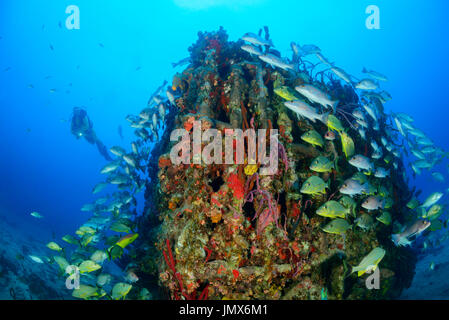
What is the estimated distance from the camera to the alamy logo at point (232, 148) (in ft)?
14.0

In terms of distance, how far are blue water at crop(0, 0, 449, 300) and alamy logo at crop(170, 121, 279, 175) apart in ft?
209

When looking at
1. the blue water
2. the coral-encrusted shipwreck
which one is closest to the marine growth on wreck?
the coral-encrusted shipwreck

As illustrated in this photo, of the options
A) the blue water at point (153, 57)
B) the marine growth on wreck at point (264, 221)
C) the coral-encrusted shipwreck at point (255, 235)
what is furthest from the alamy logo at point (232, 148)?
the blue water at point (153, 57)

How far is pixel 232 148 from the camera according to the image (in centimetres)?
437

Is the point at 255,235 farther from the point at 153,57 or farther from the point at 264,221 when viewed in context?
the point at 153,57

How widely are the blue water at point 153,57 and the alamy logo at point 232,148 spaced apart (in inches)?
2502

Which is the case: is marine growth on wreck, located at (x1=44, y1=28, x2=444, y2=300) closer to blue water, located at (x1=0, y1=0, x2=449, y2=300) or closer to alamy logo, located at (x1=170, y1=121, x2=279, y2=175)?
alamy logo, located at (x1=170, y1=121, x2=279, y2=175)

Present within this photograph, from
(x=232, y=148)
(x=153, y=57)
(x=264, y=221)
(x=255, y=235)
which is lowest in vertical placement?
(x=255, y=235)

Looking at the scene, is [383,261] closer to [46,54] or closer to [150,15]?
[150,15]

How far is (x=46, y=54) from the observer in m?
81.7

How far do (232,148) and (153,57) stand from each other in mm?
103837

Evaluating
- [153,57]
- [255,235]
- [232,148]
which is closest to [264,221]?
[255,235]
